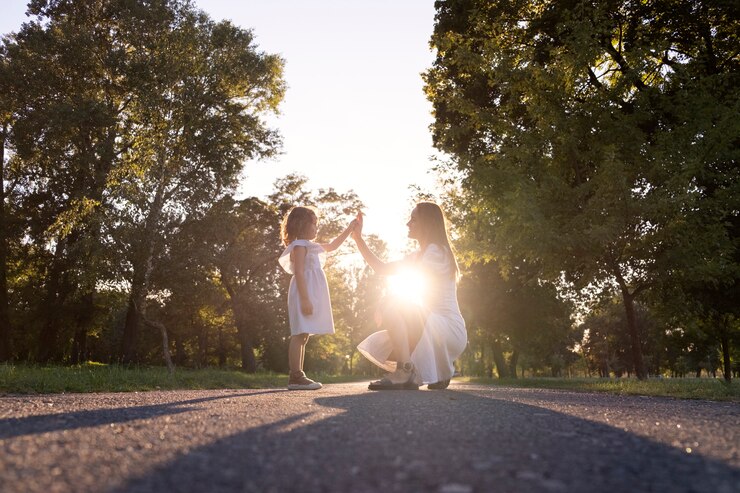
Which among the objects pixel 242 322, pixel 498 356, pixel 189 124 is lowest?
pixel 498 356

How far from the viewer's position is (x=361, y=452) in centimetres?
226

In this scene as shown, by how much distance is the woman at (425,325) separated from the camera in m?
6.37

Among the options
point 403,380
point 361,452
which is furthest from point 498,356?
point 361,452

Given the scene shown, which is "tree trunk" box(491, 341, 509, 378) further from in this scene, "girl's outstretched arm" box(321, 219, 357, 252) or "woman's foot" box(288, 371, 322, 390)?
"woman's foot" box(288, 371, 322, 390)

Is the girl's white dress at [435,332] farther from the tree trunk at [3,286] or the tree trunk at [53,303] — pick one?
the tree trunk at [53,303]

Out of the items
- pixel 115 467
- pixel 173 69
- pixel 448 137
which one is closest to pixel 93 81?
pixel 173 69

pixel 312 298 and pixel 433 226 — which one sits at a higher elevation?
pixel 433 226

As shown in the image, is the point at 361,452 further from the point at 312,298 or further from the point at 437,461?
the point at 312,298

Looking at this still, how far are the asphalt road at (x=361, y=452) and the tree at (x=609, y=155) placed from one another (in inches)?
323

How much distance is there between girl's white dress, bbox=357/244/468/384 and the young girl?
92cm

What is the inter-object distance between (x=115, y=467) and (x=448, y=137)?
14.1 m

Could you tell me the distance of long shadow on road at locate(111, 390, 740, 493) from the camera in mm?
1771

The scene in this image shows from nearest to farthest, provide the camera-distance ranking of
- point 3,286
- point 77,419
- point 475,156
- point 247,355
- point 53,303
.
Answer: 1. point 77,419
2. point 475,156
3. point 3,286
4. point 53,303
5. point 247,355

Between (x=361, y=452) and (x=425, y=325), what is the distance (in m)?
4.26
